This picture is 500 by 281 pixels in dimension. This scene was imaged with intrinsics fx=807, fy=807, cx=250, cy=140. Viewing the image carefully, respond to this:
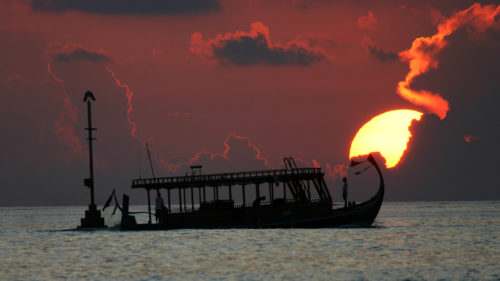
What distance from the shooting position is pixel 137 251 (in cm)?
5275

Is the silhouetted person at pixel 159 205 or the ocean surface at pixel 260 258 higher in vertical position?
the silhouetted person at pixel 159 205

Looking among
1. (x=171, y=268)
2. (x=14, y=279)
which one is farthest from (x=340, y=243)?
(x=14, y=279)

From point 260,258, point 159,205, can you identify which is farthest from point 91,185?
point 260,258

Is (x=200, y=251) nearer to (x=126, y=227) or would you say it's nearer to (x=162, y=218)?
(x=162, y=218)

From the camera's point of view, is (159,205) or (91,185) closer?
(159,205)

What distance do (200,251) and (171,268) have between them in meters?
10.4

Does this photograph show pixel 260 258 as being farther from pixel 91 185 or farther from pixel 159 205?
pixel 91 185

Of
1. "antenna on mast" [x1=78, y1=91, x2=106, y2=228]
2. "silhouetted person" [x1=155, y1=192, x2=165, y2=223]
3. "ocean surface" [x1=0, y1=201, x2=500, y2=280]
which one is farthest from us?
"antenna on mast" [x1=78, y1=91, x2=106, y2=228]

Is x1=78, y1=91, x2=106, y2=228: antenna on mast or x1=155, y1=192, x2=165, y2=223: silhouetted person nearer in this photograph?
x1=155, y1=192, x2=165, y2=223: silhouetted person

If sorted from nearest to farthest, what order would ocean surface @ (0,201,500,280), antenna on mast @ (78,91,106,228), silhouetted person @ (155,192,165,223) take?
1. ocean surface @ (0,201,500,280)
2. silhouetted person @ (155,192,165,223)
3. antenna on mast @ (78,91,106,228)

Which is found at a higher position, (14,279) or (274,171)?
(274,171)

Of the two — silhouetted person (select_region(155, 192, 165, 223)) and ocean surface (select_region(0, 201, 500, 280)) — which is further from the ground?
silhouetted person (select_region(155, 192, 165, 223))

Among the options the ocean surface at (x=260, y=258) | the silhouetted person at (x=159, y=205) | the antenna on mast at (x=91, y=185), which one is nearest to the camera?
the ocean surface at (x=260, y=258)

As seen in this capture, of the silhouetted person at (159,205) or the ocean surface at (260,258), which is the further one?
the silhouetted person at (159,205)
